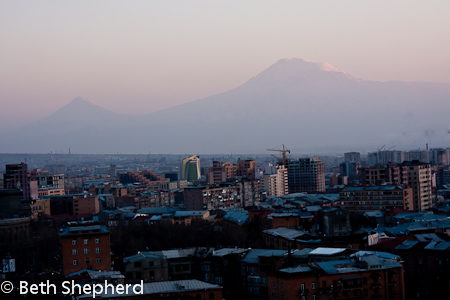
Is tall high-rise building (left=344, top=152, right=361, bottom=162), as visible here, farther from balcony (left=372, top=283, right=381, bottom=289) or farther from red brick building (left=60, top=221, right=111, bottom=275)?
balcony (left=372, top=283, right=381, bottom=289)

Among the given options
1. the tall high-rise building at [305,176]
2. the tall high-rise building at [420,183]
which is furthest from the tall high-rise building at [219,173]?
the tall high-rise building at [420,183]

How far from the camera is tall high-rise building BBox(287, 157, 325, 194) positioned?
183ft

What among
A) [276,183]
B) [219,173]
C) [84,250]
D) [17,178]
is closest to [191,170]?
[219,173]

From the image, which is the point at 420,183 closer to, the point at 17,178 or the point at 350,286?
the point at 17,178

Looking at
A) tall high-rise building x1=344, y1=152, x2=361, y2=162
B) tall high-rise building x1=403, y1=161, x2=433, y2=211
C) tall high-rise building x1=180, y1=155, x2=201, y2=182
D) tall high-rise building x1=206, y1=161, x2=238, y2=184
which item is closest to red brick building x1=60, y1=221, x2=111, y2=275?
tall high-rise building x1=403, y1=161, x2=433, y2=211

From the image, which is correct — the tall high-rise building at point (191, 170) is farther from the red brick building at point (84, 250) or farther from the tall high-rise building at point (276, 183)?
Answer: the red brick building at point (84, 250)

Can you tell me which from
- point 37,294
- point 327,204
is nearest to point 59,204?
point 327,204

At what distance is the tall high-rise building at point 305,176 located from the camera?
183 feet

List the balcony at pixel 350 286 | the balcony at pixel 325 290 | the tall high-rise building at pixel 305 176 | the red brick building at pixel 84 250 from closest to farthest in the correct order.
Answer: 1. the balcony at pixel 325 290
2. the balcony at pixel 350 286
3. the red brick building at pixel 84 250
4. the tall high-rise building at pixel 305 176

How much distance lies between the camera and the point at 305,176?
2218 inches

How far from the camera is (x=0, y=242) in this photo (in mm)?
24812

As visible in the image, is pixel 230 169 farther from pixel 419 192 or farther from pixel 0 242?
pixel 0 242

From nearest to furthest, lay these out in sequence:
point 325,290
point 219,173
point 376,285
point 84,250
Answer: point 325,290, point 376,285, point 84,250, point 219,173

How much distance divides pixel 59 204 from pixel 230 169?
1973 centimetres
